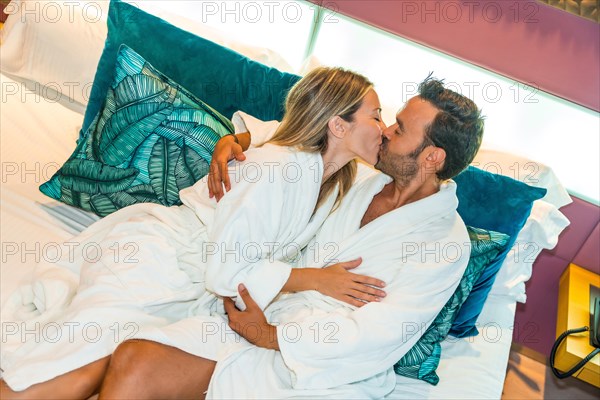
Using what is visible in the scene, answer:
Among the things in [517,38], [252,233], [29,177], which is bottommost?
[29,177]

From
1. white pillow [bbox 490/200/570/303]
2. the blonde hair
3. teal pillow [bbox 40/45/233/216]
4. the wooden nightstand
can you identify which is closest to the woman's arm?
the blonde hair

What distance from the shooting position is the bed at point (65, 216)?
1893 millimetres

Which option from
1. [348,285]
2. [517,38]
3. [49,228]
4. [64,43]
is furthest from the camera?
[64,43]

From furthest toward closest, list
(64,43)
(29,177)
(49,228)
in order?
(64,43) < (29,177) < (49,228)

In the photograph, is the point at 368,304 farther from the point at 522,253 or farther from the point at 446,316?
the point at 522,253

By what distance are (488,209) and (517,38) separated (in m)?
0.66

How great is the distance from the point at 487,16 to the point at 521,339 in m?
1.25

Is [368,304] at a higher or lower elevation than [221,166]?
lower

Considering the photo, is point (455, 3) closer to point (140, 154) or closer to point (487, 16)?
point (487, 16)

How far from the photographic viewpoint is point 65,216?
2.12 m

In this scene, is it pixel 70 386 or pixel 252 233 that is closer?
pixel 70 386

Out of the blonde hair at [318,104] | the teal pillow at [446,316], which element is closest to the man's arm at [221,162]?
the blonde hair at [318,104]

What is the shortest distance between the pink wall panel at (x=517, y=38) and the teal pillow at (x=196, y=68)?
0.54m

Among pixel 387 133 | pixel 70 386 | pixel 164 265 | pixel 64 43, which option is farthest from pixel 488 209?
pixel 64 43
